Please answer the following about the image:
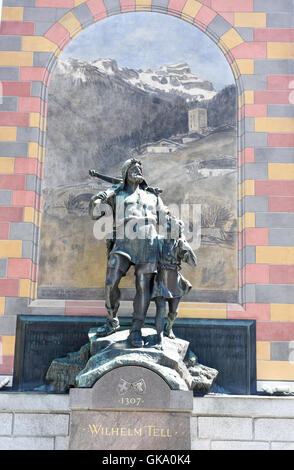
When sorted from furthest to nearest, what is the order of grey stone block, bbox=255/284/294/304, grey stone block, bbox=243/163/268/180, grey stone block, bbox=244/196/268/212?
grey stone block, bbox=243/163/268/180 < grey stone block, bbox=244/196/268/212 < grey stone block, bbox=255/284/294/304

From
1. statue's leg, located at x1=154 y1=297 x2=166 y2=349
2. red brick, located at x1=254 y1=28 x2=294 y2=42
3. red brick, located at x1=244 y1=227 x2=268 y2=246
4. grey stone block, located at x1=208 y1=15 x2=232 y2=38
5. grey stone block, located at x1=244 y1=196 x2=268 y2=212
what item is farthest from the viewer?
grey stone block, located at x1=208 y1=15 x2=232 y2=38

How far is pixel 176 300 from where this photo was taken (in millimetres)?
8945

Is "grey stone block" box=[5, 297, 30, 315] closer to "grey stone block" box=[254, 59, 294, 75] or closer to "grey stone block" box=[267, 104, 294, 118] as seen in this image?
Answer: "grey stone block" box=[267, 104, 294, 118]

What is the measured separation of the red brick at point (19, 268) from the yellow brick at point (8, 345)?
0.90m

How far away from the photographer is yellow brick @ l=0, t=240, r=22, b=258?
9844 millimetres

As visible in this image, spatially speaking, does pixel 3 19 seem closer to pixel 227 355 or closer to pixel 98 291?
pixel 98 291

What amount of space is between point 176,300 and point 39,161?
10.3ft

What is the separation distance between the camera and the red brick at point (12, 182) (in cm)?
1008

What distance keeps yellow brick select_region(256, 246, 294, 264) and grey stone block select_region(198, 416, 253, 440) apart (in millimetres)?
2343

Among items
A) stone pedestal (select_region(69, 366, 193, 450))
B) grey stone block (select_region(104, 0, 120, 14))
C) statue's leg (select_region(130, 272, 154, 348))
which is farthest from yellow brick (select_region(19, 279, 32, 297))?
grey stone block (select_region(104, 0, 120, 14))

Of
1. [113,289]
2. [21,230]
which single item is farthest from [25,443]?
[21,230]

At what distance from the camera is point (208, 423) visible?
29.0ft

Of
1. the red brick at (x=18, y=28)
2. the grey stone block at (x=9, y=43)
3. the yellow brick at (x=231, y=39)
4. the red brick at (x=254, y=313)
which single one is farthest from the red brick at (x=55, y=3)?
the red brick at (x=254, y=313)
